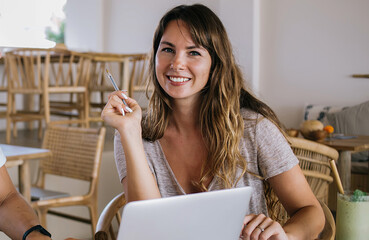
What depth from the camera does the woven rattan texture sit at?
3.10 meters

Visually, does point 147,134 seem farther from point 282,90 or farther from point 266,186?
point 282,90

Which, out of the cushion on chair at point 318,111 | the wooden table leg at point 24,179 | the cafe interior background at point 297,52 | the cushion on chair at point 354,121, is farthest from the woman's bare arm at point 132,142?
the cushion on chair at point 318,111

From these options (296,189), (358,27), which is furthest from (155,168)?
(358,27)

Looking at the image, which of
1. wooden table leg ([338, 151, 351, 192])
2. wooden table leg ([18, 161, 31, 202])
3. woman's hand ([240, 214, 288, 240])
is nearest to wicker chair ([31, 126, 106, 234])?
wooden table leg ([18, 161, 31, 202])

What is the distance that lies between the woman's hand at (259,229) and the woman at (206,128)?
0.34 meters

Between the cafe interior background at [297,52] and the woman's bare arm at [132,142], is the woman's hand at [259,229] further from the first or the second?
the cafe interior background at [297,52]

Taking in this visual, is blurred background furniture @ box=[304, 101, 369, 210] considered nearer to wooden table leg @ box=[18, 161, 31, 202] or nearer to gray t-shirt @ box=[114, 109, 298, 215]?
wooden table leg @ box=[18, 161, 31, 202]

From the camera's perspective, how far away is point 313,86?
5.01 metres

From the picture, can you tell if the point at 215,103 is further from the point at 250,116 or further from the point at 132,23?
the point at 132,23

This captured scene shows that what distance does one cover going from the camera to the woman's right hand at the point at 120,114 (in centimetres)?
120

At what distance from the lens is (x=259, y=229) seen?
98 centimetres

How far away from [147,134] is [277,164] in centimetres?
41

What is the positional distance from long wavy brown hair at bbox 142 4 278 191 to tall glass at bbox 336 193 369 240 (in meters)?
→ 0.40

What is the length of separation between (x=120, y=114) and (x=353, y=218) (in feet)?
1.89
